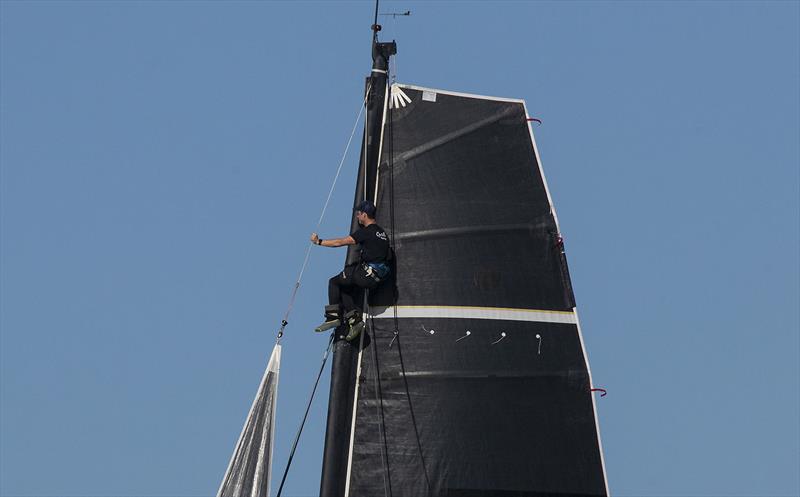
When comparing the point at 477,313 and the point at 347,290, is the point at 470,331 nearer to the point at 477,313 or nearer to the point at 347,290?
the point at 477,313

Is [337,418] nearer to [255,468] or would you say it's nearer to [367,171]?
[255,468]

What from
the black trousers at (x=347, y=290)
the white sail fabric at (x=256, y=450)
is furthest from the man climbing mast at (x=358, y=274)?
the white sail fabric at (x=256, y=450)

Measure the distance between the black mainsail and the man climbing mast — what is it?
29cm

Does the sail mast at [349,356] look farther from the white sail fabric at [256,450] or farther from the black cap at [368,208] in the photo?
the white sail fabric at [256,450]

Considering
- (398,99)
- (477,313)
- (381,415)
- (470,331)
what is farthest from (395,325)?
(398,99)

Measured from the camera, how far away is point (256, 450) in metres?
30.8

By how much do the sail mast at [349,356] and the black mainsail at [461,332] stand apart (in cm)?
2

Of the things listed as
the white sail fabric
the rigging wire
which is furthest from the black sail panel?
the white sail fabric

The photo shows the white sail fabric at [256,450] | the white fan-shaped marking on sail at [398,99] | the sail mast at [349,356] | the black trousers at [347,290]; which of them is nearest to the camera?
the sail mast at [349,356]

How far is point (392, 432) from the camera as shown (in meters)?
30.6

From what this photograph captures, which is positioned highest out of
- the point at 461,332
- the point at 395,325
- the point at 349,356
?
the point at 395,325

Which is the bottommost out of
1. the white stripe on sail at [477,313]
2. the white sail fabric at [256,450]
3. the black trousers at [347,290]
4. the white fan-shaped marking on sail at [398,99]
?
the white sail fabric at [256,450]

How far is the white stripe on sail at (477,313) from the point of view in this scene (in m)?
31.2

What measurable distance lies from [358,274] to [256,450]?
9.93 feet
